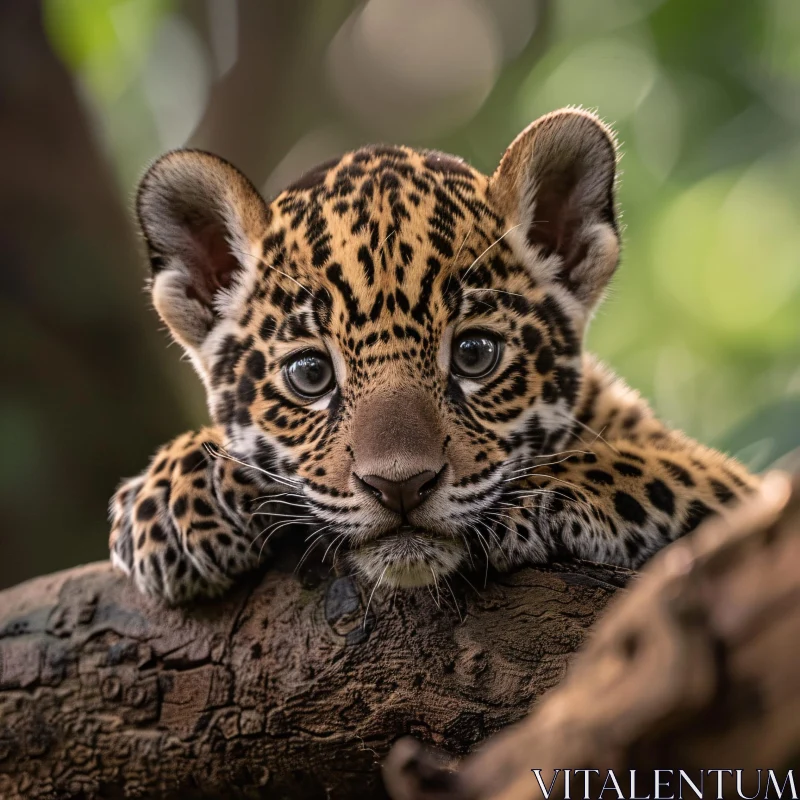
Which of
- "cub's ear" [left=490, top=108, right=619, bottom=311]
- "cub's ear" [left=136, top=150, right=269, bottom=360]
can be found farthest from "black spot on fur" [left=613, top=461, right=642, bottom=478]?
"cub's ear" [left=136, top=150, right=269, bottom=360]

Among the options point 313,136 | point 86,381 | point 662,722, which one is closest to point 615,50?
point 313,136

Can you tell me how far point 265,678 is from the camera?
3264 millimetres

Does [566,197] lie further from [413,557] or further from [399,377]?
[413,557]

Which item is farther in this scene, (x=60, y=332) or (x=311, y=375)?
(x=60, y=332)

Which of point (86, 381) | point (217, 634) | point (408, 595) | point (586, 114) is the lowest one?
point (86, 381)

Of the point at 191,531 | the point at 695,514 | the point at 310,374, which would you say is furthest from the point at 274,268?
the point at 695,514

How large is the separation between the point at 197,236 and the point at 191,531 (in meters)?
1.31

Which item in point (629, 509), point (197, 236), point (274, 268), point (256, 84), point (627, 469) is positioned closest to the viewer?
point (629, 509)

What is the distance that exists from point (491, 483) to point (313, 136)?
7.21 meters

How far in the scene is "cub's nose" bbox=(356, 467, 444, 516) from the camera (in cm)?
303

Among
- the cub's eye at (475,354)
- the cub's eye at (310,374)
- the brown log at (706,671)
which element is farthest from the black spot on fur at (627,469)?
the brown log at (706,671)

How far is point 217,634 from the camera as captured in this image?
341 cm

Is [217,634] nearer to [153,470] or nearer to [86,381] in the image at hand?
[153,470]

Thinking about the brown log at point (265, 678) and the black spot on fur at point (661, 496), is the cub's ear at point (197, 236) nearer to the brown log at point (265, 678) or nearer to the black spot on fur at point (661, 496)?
the brown log at point (265, 678)
